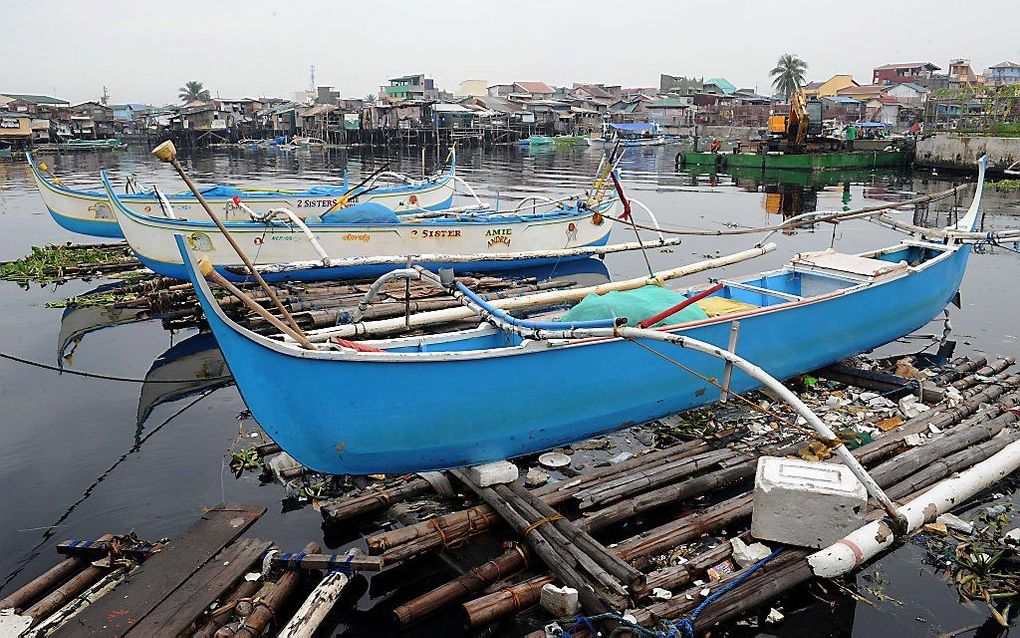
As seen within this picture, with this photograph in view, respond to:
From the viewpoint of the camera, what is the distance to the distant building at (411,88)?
9344 centimetres

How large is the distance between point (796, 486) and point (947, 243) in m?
9.51

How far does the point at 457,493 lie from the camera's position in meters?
7.30

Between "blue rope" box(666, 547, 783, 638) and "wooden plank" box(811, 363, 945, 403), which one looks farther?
"wooden plank" box(811, 363, 945, 403)

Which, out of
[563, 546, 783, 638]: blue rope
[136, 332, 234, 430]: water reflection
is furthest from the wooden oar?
[136, 332, 234, 430]: water reflection

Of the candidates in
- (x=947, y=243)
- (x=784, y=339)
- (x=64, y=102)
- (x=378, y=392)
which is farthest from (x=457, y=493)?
(x=64, y=102)

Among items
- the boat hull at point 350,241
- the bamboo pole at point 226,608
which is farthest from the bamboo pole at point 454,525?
the boat hull at point 350,241

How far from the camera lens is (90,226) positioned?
20.4 meters

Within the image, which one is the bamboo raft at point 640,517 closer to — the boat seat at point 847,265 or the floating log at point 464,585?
the floating log at point 464,585

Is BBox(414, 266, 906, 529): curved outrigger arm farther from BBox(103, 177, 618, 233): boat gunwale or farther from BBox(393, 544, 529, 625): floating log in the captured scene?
BBox(103, 177, 618, 233): boat gunwale

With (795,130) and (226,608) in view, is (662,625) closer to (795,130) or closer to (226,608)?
(226,608)

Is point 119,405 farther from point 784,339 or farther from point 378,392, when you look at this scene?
point 784,339

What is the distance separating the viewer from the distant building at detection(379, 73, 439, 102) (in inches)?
3679

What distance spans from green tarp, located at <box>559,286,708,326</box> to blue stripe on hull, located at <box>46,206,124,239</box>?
17.5 metres

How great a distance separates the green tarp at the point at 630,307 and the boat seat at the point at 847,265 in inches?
148
